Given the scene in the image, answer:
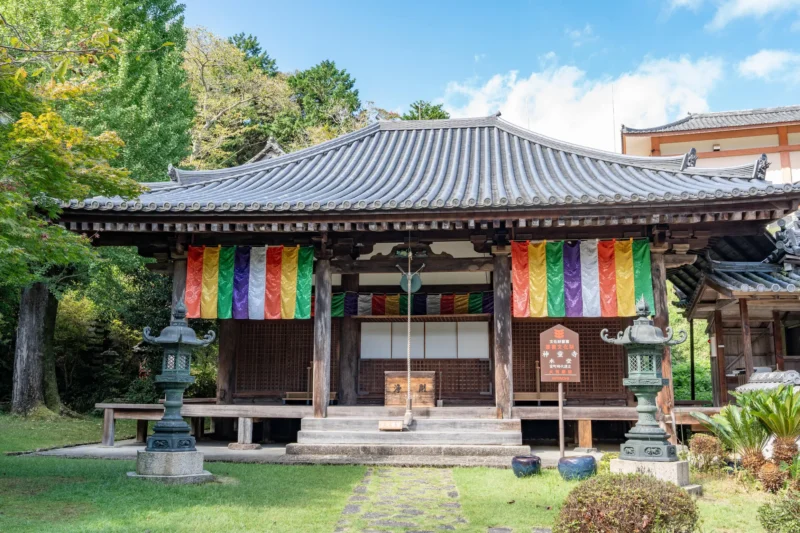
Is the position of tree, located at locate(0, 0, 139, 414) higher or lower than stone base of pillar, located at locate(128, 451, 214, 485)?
higher

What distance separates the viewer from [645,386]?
859 cm

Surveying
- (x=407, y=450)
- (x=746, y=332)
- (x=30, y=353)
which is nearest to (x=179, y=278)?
(x=407, y=450)

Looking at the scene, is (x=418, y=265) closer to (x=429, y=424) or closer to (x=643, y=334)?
(x=429, y=424)

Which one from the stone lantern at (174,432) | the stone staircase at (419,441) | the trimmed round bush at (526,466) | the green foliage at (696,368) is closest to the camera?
the stone lantern at (174,432)

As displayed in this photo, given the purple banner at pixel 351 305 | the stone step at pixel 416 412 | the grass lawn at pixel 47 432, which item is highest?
the purple banner at pixel 351 305

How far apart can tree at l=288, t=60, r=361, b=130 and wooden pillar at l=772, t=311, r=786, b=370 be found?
85.5ft

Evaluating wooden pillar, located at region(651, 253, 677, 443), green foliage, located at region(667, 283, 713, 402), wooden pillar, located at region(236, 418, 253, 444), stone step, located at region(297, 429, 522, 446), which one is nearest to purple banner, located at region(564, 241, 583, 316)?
wooden pillar, located at region(651, 253, 677, 443)

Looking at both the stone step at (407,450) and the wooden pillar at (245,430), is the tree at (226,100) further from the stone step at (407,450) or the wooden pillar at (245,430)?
the stone step at (407,450)

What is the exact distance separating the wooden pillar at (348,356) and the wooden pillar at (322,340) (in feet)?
6.60

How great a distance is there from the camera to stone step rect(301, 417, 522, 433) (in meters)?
11.2

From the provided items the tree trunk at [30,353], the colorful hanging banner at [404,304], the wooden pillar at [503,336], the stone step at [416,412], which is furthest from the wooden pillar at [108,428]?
the wooden pillar at [503,336]

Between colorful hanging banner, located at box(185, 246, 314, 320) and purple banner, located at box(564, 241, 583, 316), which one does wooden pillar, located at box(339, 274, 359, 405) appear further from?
purple banner, located at box(564, 241, 583, 316)

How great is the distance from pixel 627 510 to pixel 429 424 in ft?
22.0

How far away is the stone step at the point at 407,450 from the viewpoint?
1060cm
